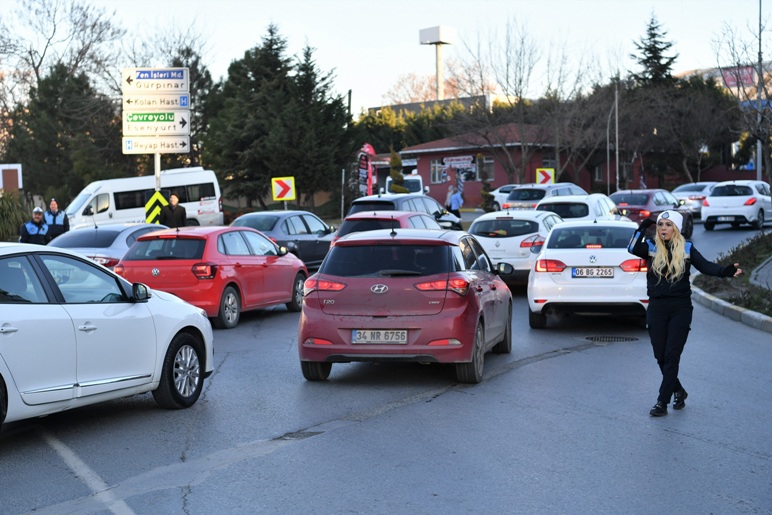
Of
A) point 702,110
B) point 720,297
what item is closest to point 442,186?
point 702,110

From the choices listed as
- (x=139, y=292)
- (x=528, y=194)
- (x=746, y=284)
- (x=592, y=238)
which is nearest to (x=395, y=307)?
(x=139, y=292)

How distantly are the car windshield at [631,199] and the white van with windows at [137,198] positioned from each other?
1569 centimetres

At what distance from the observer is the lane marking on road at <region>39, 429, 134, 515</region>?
5.71m

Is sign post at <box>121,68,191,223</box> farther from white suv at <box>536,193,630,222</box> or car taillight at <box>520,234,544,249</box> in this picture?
car taillight at <box>520,234,544,249</box>

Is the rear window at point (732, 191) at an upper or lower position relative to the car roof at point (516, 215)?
upper

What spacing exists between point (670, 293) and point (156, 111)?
17.8 meters

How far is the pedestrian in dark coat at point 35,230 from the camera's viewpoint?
20078 millimetres

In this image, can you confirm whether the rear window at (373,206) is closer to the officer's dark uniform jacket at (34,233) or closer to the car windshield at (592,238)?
the officer's dark uniform jacket at (34,233)

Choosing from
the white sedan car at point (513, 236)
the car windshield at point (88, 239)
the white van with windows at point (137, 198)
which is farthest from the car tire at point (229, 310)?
the white van with windows at point (137, 198)

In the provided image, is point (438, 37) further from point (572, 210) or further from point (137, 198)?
point (572, 210)

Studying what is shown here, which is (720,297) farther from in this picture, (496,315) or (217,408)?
(217,408)

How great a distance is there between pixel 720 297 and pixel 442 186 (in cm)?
5405

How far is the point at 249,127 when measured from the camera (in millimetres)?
50594

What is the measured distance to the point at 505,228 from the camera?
1845 cm
